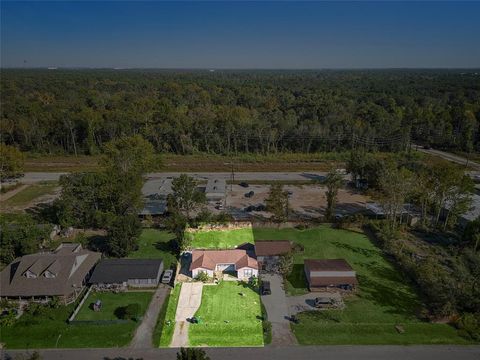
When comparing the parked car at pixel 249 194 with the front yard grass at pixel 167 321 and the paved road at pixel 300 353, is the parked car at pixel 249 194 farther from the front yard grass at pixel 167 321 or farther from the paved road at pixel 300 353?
the paved road at pixel 300 353

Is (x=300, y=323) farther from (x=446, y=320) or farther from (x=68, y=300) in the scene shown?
(x=68, y=300)

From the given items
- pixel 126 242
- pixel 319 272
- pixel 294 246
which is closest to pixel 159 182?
pixel 126 242

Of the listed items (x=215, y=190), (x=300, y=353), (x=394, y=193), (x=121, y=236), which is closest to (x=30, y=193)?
(x=215, y=190)

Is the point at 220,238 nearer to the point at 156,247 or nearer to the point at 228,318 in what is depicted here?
the point at 156,247

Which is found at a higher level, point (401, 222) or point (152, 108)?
point (152, 108)

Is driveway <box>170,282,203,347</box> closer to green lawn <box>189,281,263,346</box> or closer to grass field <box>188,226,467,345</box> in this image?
green lawn <box>189,281,263,346</box>

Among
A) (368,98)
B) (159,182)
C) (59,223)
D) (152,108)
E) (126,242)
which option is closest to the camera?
(126,242)
